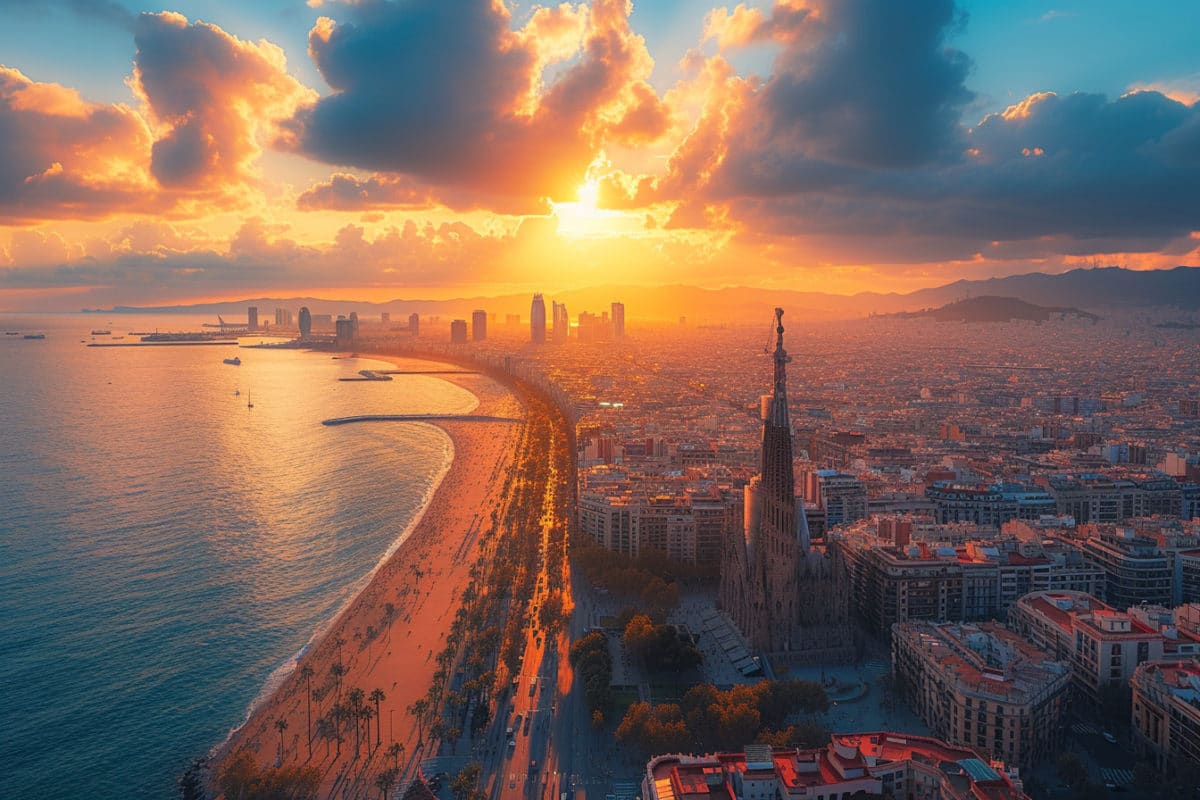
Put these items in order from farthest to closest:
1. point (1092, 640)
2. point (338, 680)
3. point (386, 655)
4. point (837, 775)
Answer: point (386, 655) → point (338, 680) → point (1092, 640) → point (837, 775)

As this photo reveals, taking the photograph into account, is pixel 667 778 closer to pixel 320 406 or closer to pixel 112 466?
pixel 112 466

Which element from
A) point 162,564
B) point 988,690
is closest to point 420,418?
point 162,564

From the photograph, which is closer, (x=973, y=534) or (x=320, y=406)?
(x=973, y=534)

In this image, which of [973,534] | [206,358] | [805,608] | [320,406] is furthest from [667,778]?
[206,358]

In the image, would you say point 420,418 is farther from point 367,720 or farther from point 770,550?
point 367,720

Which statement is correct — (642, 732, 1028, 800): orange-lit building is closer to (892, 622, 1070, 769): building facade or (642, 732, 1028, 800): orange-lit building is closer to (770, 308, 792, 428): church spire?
(892, 622, 1070, 769): building facade

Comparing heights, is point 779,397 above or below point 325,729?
above
